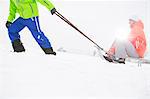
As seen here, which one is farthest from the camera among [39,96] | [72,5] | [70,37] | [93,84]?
[72,5]

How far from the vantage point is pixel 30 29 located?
11.0 feet

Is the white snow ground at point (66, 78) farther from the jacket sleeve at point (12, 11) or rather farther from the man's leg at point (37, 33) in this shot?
the jacket sleeve at point (12, 11)

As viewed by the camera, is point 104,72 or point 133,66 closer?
point 104,72

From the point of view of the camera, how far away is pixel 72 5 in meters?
5.00

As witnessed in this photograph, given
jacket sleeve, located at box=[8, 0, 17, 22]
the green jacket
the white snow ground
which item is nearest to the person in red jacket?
the white snow ground

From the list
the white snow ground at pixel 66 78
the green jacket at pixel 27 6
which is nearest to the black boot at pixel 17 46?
the white snow ground at pixel 66 78

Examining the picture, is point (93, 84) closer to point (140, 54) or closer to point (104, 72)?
point (104, 72)

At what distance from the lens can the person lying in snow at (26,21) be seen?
10.8 feet

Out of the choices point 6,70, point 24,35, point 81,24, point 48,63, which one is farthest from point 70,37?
point 6,70

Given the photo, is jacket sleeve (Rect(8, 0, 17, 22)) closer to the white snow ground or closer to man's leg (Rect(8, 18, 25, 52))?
man's leg (Rect(8, 18, 25, 52))

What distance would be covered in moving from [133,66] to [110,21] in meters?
1.78

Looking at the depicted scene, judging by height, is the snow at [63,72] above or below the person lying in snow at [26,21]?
below

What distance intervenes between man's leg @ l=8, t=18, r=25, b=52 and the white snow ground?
0.45ft

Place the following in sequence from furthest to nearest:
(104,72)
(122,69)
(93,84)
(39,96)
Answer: (122,69) → (104,72) → (93,84) → (39,96)
